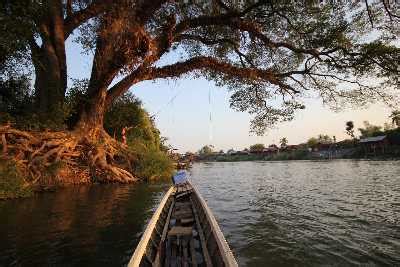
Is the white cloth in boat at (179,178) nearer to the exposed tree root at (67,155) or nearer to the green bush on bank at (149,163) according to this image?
the exposed tree root at (67,155)

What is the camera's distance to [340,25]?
67.4 ft

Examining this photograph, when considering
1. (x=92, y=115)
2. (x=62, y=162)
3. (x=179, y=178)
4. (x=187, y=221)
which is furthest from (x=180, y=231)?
(x=92, y=115)

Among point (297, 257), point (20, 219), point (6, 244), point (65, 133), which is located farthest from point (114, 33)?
point (297, 257)

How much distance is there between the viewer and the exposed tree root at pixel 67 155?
19686 mm

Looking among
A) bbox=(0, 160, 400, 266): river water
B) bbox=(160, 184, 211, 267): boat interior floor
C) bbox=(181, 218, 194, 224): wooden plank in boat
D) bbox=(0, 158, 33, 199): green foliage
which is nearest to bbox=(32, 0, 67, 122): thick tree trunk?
bbox=(0, 158, 33, 199): green foliage

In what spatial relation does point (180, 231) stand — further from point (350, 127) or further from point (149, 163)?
point (350, 127)

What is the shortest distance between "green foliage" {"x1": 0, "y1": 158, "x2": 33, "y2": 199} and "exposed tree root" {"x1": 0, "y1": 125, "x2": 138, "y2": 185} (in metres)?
0.61

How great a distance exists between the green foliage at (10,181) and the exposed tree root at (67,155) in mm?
608

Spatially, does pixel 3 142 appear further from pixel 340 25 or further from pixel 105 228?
pixel 340 25

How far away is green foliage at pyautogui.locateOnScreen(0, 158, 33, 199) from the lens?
17.2 meters

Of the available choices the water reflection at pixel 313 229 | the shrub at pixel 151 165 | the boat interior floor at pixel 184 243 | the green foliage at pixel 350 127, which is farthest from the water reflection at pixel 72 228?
A: the green foliage at pixel 350 127

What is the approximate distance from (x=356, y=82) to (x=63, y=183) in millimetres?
20041

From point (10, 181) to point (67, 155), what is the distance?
525cm

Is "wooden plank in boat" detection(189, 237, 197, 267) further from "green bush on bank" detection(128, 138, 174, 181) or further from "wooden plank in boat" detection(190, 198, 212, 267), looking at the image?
"green bush on bank" detection(128, 138, 174, 181)
